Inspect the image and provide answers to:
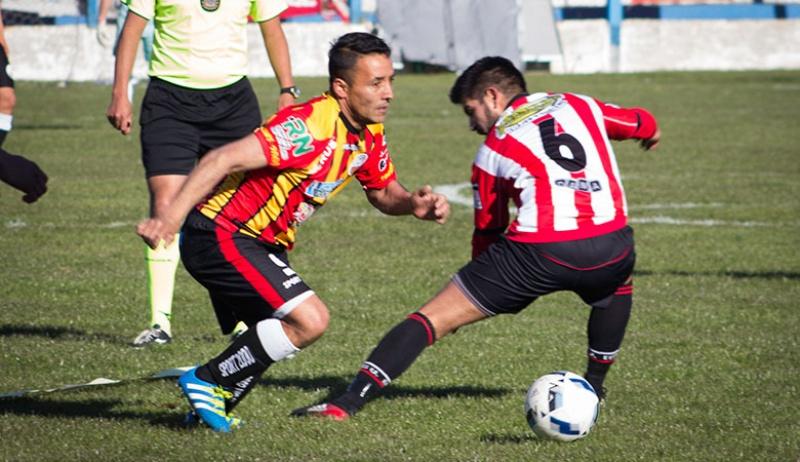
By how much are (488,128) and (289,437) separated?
1.54 m

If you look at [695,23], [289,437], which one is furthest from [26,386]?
[695,23]

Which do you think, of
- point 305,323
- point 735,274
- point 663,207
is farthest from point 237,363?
point 663,207

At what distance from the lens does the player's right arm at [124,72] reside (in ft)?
22.6

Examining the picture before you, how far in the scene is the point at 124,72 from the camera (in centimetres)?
704

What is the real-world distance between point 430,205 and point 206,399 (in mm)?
1190

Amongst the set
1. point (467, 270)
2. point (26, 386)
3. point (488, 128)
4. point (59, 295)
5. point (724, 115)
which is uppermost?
point (488, 128)

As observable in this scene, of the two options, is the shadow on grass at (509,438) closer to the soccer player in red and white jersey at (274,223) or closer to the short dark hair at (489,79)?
the soccer player in red and white jersey at (274,223)

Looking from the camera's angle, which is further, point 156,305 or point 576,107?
point 156,305

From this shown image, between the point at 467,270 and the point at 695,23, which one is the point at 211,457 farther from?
the point at 695,23

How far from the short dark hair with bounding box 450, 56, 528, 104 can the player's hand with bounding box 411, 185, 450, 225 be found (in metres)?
0.46

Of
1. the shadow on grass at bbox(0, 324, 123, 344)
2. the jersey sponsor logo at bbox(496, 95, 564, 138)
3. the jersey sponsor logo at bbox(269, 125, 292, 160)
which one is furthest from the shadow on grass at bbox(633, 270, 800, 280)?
the jersey sponsor logo at bbox(269, 125, 292, 160)

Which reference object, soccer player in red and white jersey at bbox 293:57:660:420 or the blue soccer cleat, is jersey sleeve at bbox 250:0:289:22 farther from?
the blue soccer cleat

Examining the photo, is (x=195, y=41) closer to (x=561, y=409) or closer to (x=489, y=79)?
(x=489, y=79)

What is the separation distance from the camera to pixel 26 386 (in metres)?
6.29
